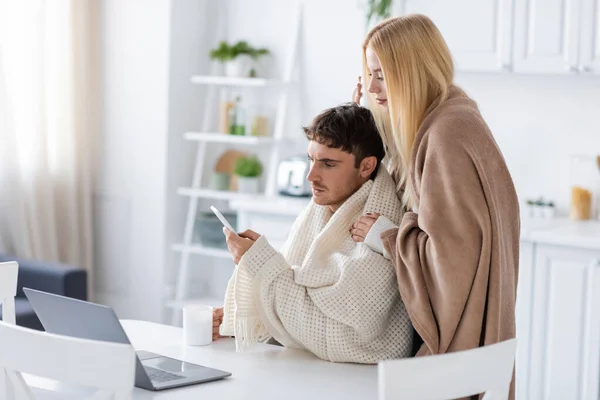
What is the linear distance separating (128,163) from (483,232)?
11.0 ft

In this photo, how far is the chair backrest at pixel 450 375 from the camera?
1.56 meters

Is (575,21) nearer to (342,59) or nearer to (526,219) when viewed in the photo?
(526,219)

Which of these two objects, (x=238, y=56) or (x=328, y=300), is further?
(x=238, y=56)

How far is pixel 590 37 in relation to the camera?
151 inches

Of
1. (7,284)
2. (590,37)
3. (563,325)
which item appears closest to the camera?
(7,284)

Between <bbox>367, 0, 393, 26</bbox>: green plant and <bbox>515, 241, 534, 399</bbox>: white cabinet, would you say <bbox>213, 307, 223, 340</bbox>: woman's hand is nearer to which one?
<bbox>515, 241, 534, 399</bbox>: white cabinet

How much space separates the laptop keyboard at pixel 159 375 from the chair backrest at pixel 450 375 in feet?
2.02

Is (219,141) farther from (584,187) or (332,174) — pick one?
(332,174)

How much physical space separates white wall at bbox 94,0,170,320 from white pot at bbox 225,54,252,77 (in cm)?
35

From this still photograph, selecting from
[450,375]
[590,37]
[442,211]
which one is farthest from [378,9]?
Answer: [450,375]

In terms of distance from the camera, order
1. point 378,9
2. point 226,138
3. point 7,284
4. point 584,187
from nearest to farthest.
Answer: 1. point 7,284
2. point 584,187
3. point 378,9
4. point 226,138

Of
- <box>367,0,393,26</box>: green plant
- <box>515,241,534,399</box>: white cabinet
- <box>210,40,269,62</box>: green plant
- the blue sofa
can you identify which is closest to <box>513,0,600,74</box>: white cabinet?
<box>367,0,393,26</box>: green plant

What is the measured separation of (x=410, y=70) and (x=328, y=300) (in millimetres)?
556

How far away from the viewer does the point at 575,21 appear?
3.85 m
